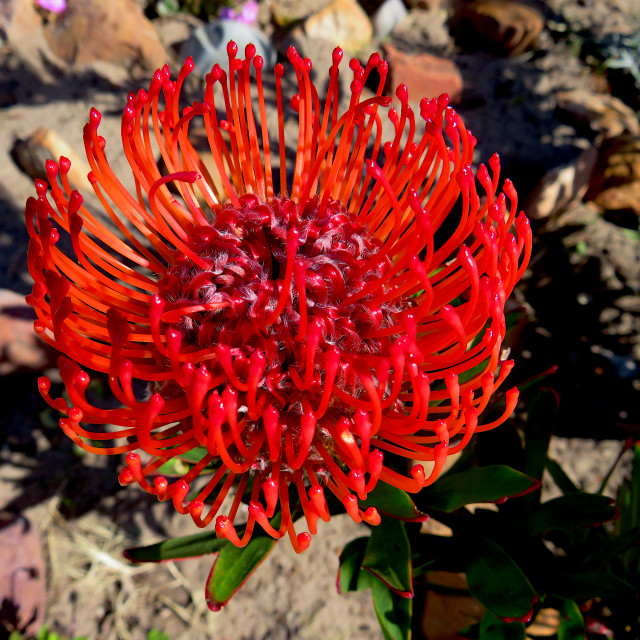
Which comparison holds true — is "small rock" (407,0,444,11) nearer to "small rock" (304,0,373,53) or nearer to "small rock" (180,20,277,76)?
"small rock" (304,0,373,53)

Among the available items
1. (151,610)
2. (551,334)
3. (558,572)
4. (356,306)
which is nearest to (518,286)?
(551,334)

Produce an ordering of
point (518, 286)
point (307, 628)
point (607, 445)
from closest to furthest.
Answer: point (307, 628), point (607, 445), point (518, 286)

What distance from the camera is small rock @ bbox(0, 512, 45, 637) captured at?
1.63m

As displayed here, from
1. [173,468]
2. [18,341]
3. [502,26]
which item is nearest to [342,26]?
[502,26]

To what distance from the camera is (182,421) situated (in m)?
0.97

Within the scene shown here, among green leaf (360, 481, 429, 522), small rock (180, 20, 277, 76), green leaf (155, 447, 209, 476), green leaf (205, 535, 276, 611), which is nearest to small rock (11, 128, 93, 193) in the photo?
small rock (180, 20, 277, 76)

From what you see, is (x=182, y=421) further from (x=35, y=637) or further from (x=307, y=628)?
(x=35, y=637)

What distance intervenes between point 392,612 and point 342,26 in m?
2.62

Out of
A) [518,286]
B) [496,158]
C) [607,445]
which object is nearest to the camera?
[496,158]

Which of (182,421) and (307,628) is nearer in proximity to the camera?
(182,421)

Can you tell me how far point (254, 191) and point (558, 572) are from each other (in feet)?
3.22

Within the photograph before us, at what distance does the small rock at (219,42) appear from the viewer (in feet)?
8.59

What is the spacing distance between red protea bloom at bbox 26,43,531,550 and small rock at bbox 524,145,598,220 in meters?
1.19

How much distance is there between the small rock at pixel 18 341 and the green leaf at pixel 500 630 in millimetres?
1477
